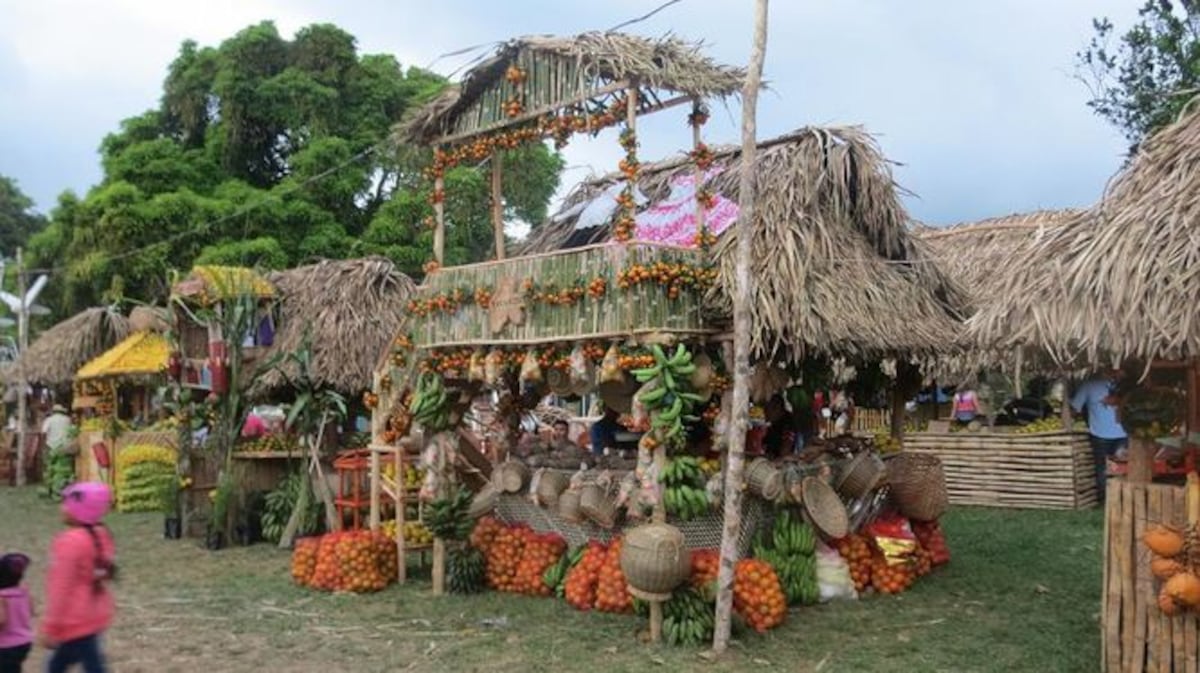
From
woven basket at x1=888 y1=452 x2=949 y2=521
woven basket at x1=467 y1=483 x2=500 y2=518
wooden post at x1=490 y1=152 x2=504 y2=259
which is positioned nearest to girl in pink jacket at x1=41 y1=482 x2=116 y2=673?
woven basket at x1=467 y1=483 x2=500 y2=518

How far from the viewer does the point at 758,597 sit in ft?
28.7

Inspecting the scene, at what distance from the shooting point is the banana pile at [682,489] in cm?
888

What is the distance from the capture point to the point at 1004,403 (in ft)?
58.3

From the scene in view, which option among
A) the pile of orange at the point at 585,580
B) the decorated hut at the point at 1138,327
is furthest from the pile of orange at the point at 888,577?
the decorated hut at the point at 1138,327

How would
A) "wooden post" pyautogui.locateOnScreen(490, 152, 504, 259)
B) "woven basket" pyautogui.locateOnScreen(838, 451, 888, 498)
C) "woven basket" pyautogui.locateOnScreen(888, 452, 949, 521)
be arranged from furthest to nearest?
"woven basket" pyautogui.locateOnScreen(888, 452, 949, 521) < "wooden post" pyautogui.locateOnScreen(490, 152, 504, 259) < "woven basket" pyautogui.locateOnScreen(838, 451, 888, 498)

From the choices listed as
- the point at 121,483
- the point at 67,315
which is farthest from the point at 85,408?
the point at 67,315

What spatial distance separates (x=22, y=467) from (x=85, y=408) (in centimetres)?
308

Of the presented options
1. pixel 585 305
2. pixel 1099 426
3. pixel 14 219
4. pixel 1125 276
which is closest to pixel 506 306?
pixel 585 305

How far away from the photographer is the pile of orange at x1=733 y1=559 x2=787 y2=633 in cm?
870

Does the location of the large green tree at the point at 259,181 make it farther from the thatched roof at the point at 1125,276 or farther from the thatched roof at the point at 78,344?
the thatched roof at the point at 1125,276

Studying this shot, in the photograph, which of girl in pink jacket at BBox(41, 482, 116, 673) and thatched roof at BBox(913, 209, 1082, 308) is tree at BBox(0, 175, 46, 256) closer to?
thatched roof at BBox(913, 209, 1082, 308)

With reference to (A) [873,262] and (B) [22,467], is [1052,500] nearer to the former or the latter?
(A) [873,262]

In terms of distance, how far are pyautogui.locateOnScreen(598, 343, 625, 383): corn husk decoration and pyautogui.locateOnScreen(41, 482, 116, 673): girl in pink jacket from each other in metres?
4.06

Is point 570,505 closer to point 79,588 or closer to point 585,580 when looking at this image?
point 585,580
